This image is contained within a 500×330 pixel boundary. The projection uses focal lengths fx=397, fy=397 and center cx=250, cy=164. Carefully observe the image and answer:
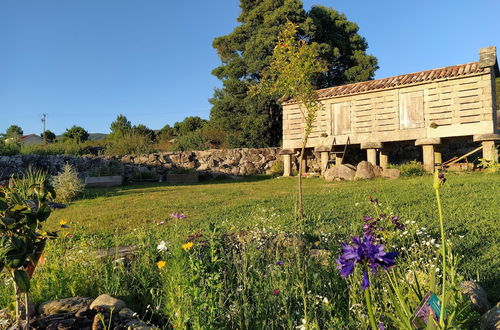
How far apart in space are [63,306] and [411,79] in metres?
15.5

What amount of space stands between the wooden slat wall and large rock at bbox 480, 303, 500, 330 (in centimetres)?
1362

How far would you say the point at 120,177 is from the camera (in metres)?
15.4

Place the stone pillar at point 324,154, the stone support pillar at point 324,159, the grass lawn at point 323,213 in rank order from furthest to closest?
1. the stone support pillar at point 324,159
2. the stone pillar at point 324,154
3. the grass lawn at point 323,213

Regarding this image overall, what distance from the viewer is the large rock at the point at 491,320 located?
223 cm

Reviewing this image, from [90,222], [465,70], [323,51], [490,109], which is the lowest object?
[90,222]

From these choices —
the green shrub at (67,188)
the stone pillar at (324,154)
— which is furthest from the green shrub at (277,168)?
the green shrub at (67,188)

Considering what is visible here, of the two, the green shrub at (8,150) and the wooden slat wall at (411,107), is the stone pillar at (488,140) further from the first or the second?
the green shrub at (8,150)

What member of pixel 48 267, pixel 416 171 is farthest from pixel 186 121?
pixel 48 267

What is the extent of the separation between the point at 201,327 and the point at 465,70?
15.3m

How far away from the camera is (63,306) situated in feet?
8.71

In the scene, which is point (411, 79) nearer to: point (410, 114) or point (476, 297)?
point (410, 114)

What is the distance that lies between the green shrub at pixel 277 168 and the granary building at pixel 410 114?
113 cm

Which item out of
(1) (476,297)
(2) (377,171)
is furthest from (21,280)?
(2) (377,171)

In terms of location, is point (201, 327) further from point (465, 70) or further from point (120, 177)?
point (465, 70)
